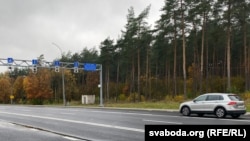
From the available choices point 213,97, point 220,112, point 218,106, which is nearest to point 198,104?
point 213,97

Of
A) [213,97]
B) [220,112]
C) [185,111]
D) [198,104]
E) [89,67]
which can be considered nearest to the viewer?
[220,112]

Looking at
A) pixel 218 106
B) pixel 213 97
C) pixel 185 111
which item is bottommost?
pixel 185 111

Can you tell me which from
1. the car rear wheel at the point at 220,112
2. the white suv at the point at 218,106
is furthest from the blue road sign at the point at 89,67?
the car rear wheel at the point at 220,112

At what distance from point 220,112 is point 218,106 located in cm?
45

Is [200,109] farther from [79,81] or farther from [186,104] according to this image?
[79,81]

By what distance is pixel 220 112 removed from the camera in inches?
898

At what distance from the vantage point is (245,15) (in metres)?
47.3

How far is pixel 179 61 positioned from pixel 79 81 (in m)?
50.0

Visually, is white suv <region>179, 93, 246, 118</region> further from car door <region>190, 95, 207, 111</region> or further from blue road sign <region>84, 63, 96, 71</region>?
blue road sign <region>84, 63, 96, 71</region>

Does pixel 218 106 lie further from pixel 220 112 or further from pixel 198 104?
pixel 198 104

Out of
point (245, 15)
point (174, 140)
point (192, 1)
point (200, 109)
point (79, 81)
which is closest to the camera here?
point (174, 140)

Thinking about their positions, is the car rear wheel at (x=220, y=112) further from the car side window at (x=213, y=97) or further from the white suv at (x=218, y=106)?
the car side window at (x=213, y=97)

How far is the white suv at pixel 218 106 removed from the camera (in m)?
22.5

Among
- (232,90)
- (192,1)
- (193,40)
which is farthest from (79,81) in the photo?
(232,90)
